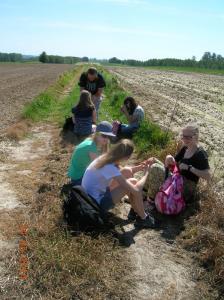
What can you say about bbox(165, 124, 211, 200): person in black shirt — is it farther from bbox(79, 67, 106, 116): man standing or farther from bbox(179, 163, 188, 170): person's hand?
bbox(79, 67, 106, 116): man standing

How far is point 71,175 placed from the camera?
5.97 metres

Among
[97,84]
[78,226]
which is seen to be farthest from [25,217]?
[97,84]

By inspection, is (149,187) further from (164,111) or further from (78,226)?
(164,111)

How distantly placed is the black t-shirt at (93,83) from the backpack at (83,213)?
19.4 ft

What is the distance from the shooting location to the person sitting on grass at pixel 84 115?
30.5 ft

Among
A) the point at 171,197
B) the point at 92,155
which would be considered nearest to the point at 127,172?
the point at 92,155

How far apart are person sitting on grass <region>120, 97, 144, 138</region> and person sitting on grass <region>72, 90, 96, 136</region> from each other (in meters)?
0.76

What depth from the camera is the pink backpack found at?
216 inches

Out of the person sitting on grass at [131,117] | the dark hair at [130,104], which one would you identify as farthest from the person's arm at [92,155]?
the dark hair at [130,104]

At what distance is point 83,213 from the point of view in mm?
4734

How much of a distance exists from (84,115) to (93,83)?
1393mm

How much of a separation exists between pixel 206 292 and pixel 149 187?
2.21 meters

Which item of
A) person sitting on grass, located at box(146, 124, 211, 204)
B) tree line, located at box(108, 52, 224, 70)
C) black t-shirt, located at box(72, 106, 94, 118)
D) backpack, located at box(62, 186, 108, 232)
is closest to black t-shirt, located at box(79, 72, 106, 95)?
black t-shirt, located at box(72, 106, 94, 118)

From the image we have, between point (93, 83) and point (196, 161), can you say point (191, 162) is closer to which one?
point (196, 161)
